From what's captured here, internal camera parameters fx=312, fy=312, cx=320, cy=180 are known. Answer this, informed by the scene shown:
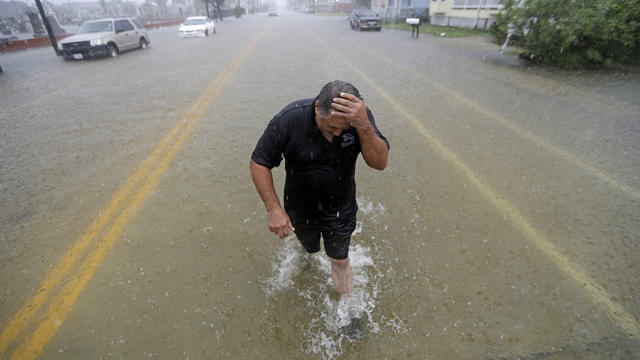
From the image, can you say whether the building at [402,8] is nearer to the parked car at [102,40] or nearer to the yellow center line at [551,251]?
the parked car at [102,40]

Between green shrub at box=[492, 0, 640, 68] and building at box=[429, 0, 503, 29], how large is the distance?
33.3 feet

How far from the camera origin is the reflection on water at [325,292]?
7.07 feet

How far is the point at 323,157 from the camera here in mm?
1812

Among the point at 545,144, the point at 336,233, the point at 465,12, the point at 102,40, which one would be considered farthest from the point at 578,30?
the point at 102,40

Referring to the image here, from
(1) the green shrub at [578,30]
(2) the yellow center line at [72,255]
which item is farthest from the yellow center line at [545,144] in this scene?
(2) the yellow center line at [72,255]

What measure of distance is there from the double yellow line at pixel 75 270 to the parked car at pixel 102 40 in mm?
12052

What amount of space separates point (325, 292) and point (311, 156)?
1.23 meters

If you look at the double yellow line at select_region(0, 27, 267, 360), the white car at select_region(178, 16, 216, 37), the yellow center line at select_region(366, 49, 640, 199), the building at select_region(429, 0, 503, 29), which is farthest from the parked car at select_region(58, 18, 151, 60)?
the building at select_region(429, 0, 503, 29)

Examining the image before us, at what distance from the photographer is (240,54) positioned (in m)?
13.8

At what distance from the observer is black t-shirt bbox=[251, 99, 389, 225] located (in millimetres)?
1792

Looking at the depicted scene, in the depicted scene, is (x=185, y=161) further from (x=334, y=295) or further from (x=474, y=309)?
(x=474, y=309)

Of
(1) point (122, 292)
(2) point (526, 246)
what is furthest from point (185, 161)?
(2) point (526, 246)

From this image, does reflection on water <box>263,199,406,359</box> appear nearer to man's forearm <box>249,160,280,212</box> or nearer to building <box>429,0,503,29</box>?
man's forearm <box>249,160,280,212</box>

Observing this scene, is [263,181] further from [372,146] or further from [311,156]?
[372,146]
